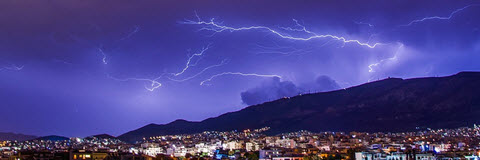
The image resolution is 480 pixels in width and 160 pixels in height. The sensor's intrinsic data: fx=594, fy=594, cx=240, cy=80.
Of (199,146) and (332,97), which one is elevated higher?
(332,97)

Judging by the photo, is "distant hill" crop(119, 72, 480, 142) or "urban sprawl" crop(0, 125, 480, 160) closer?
"urban sprawl" crop(0, 125, 480, 160)

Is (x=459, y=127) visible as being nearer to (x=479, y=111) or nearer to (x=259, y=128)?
(x=479, y=111)

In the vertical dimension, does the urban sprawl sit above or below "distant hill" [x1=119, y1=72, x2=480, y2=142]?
below

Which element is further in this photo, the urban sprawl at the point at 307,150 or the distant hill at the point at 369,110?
the distant hill at the point at 369,110

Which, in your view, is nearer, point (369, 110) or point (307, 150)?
point (307, 150)

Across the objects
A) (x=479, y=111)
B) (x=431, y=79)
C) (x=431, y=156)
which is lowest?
(x=431, y=156)

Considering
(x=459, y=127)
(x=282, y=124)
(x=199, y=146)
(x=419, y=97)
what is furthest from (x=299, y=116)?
(x=199, y=146)

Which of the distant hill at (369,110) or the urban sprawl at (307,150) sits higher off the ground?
the distant hill at (369,110)

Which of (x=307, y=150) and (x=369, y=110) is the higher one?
(x=369, y=110)
